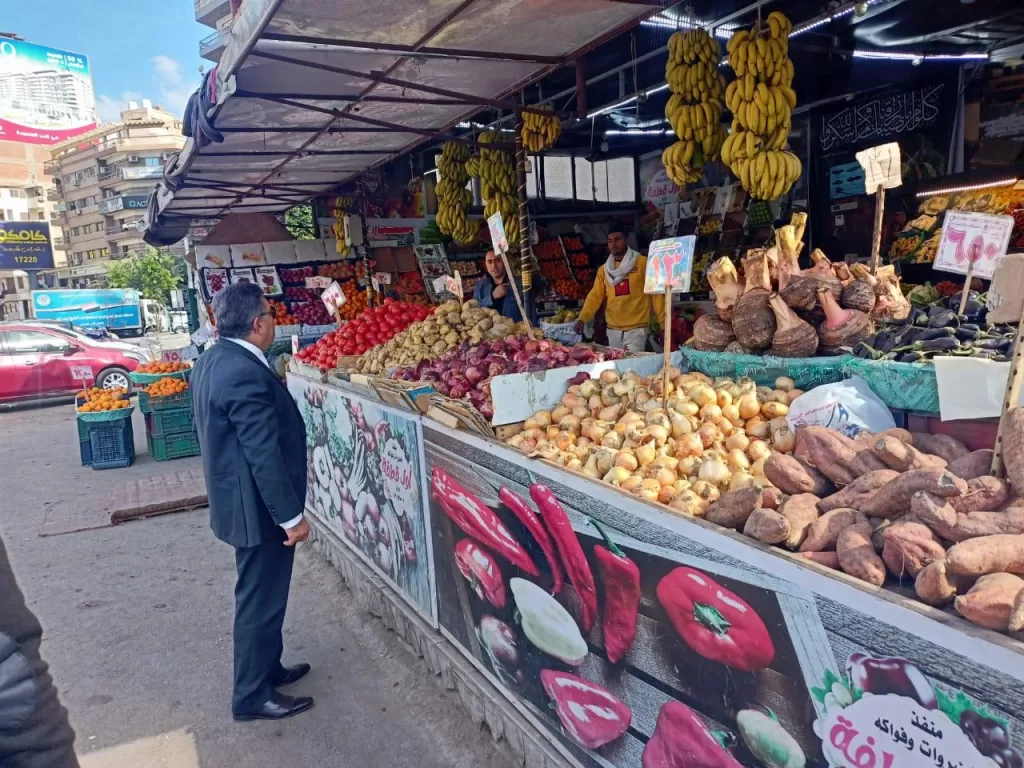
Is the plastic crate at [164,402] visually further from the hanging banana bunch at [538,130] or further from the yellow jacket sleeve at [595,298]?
the hanging banana bunch at [538,130]

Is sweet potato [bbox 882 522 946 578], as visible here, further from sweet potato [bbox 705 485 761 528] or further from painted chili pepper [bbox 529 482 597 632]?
painted chili pepper [bbox 529 482 597 632]

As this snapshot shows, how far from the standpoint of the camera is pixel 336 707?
3432 millimetres

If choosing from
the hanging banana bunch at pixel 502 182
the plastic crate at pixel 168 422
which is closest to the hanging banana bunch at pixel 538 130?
the hanging banana bunch at pixel 502 182

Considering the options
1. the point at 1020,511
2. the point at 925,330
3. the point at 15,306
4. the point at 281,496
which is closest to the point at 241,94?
the point at 281,496

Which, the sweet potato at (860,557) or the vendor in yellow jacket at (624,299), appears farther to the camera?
the vendor in yellow jacket at (624,299)

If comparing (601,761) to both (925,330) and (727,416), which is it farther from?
(925,330)

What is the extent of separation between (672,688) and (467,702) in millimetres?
1484

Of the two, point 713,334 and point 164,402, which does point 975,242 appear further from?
point 164,402

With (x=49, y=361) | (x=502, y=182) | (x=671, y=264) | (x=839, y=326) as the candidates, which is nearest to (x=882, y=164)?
(x=839, y=326)

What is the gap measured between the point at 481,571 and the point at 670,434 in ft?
3.48

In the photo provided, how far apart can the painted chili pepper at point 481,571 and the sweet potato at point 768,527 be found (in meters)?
1.40

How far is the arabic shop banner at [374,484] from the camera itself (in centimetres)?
367

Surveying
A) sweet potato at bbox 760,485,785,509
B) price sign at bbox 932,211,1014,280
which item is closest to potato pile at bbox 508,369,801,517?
sweet potato at bbox 760,485,785,509

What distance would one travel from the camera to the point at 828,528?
5.81 ft
